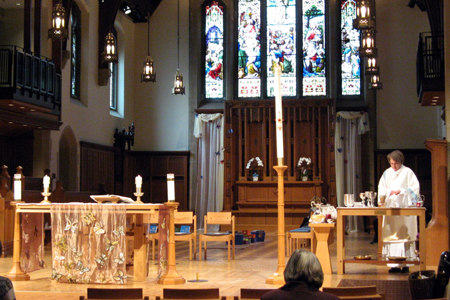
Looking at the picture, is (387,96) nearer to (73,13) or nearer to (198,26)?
(198,26)

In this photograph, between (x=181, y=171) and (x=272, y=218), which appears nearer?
(x=272, y=218)

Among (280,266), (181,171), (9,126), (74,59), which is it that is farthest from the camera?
(181,171)

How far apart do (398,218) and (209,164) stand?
8989 mm

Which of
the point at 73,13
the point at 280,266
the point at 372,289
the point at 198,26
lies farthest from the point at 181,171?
the point at 372,289

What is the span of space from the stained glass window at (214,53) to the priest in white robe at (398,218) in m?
9.53

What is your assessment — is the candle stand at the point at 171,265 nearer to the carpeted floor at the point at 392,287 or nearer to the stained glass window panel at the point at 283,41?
the carpeted floor at the point at 392,287

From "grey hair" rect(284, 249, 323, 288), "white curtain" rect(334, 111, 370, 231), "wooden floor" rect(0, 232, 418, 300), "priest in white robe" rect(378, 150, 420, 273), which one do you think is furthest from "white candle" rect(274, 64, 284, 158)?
"white curtain" rect(334, 111, 370, 231)

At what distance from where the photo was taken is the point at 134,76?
17453mm

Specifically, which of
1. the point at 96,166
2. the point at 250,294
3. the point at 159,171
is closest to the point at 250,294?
the point at 250,294

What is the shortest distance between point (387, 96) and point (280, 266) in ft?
35.5

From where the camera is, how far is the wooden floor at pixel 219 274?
615 centimetres

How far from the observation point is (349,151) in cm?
1589

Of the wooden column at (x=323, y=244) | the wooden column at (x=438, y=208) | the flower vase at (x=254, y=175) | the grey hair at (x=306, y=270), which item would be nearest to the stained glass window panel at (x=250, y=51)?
the flower vase at (x=254, y=175)

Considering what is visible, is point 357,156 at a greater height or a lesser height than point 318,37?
lesser
